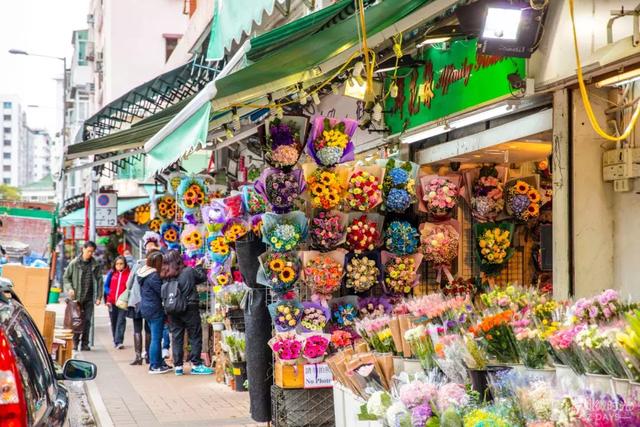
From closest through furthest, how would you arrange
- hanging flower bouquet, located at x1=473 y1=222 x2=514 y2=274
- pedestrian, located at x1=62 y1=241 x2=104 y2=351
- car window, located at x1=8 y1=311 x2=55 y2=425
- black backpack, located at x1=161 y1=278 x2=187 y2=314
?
car window, located at x1=8 y1=311 x2=55 y2=425 → hanging flower bouquet, located at x1=473 y1=222 x2=514 y2=274 → black backpack, located at x1=161 y1=278 x2=187 y2=314 → pedestrian, located at x1=62 y1=241 x2=104 y2=351

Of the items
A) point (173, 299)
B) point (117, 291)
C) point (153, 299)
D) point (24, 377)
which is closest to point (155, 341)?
point (153, 299)

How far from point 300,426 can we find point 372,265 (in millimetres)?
1768

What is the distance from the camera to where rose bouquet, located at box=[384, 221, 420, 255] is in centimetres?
905

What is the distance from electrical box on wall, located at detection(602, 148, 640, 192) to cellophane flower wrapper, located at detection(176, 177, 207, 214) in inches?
314

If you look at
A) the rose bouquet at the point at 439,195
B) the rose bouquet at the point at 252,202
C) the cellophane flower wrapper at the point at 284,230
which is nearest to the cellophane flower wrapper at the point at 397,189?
the rose bouquet at the point at 439,195

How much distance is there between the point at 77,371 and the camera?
5117 mm

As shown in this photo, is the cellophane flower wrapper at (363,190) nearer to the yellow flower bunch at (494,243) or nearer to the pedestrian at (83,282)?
the yellow flower bunch at (494,243)

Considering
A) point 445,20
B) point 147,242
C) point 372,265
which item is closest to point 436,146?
point 372,265

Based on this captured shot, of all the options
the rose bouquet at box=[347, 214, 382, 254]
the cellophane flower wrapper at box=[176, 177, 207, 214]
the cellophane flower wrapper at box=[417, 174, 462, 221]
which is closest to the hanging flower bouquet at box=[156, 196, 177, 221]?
the cellophane flower wrapper at box=[176, 177, 207, 214]

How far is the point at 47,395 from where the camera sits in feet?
13.4

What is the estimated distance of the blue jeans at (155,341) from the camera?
13.6 meters

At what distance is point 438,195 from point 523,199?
3.34 ft

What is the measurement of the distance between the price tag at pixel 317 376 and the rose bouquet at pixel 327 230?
1.18 m

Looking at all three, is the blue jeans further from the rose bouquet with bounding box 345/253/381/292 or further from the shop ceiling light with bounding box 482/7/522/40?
the shop ceiling light with bounding box 482/7/522/40
